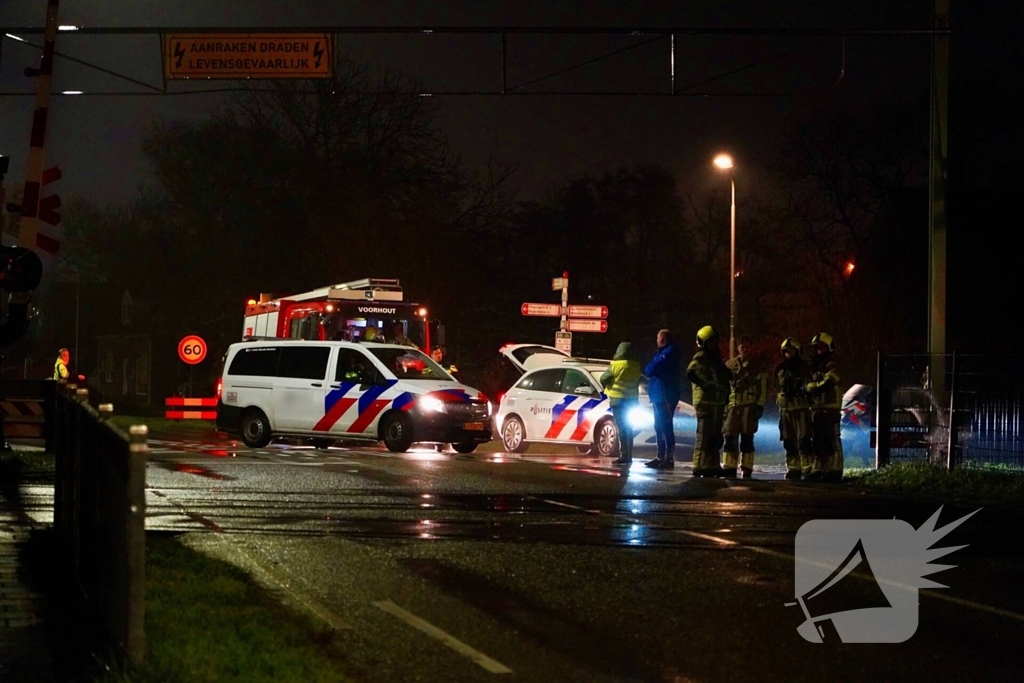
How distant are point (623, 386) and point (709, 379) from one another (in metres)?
1.89

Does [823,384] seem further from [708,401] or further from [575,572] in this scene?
[575,572]

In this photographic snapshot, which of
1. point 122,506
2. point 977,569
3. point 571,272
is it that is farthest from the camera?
point 571,272

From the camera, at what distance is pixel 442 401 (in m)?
20.9

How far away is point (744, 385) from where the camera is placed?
17203 millimetres

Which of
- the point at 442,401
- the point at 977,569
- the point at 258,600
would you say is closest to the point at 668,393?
the point at 442,401

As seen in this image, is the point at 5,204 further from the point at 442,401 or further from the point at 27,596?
the point at 27,596

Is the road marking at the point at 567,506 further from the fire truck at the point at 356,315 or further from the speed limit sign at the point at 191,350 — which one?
the speed limit sign at the point at 191,350

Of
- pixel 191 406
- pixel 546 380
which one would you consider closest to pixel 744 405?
pixel 546 380

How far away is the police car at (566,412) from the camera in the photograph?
2166cm

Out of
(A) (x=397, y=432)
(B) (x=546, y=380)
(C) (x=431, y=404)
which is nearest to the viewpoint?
(C) (x=431, y=404)

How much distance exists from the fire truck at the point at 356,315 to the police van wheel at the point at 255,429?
18.9 ft

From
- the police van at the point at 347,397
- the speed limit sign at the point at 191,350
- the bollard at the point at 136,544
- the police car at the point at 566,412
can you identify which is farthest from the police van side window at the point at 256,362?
the bollard at the point at 136,544

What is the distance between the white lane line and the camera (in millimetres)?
6586

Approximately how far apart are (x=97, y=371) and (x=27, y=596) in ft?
278
